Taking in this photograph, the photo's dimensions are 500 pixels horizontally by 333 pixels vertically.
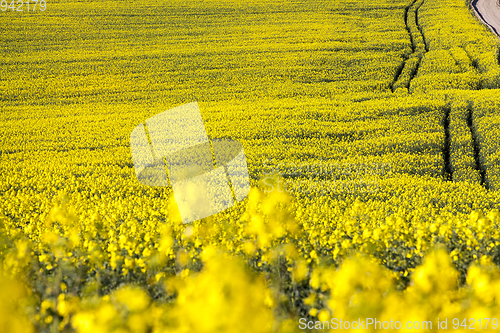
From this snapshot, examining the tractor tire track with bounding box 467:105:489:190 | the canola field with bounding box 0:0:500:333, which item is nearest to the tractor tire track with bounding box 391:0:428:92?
the canola field with bounding box 0:0:500:333

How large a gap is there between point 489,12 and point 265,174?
150 feet

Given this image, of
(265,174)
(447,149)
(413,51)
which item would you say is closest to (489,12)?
(413,51)

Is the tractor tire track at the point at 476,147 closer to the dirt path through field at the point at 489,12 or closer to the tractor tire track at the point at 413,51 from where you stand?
the tractor tire track at the point at 413,51

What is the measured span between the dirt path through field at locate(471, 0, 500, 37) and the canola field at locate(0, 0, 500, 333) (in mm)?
1988

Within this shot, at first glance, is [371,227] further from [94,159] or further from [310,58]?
[310,58]

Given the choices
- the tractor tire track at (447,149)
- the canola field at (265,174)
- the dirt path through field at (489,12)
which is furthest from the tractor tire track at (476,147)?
the dirt path through field at (489,12)

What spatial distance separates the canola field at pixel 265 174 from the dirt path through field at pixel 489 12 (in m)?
1.99

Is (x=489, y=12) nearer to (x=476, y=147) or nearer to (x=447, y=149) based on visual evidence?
(x=476, y=147)

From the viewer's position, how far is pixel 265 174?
13.6 metres

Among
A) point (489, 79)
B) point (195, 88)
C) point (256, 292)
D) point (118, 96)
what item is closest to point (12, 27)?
point (118, 96)

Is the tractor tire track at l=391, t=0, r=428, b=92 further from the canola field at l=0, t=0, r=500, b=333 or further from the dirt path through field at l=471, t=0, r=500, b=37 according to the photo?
the dirt path through field at l=471, t=0, r=500, b=37

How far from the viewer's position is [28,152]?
55.7 feet

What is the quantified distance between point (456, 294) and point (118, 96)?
25.2 metres

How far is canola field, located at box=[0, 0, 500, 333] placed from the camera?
4152 millimetres
